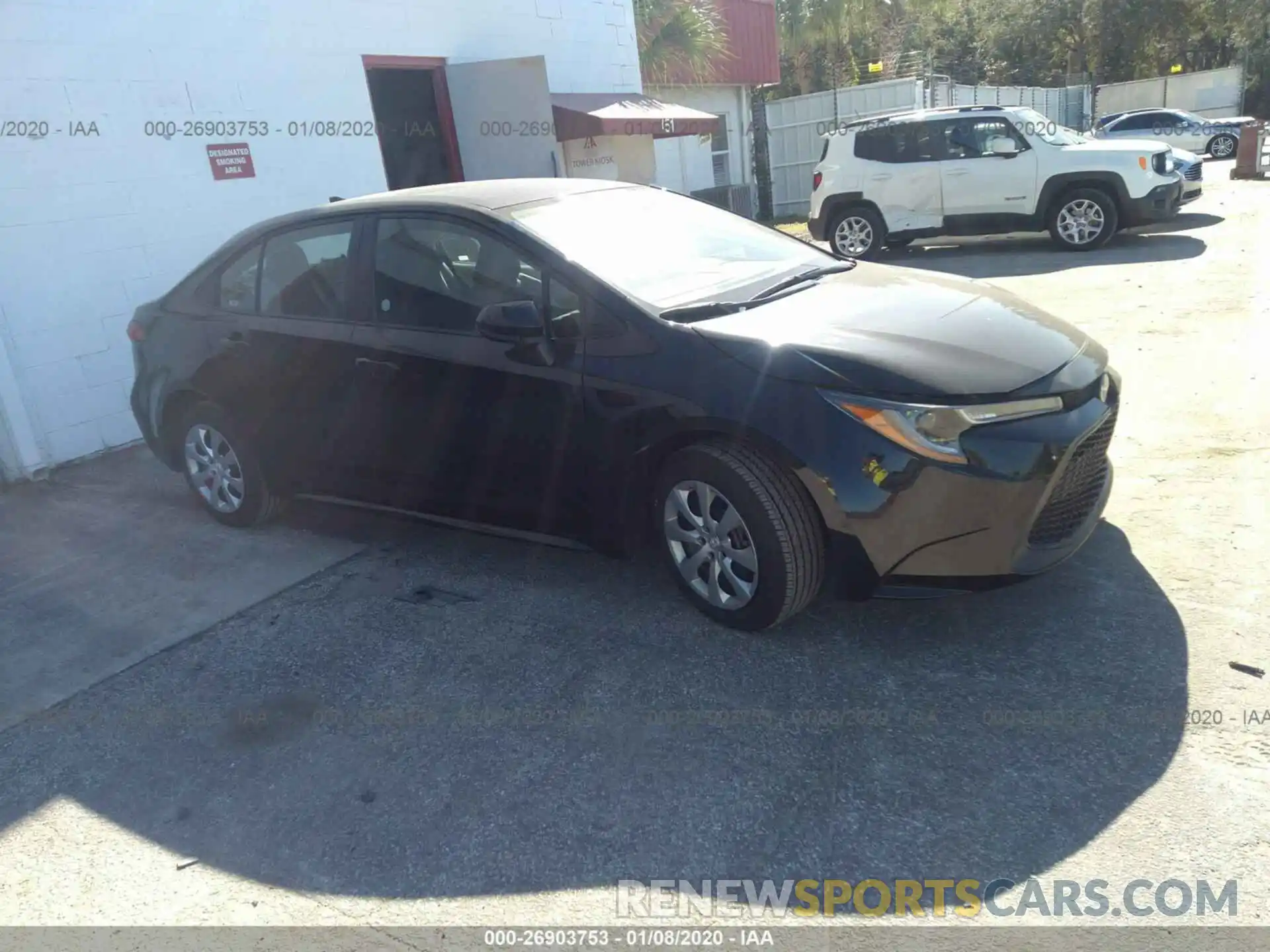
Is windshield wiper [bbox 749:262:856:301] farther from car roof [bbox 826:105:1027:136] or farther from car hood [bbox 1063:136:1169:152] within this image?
car roof [bbox 826:105:1027:136]

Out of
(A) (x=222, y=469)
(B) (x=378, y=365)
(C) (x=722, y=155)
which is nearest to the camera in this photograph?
(B) (x=378, y=365)

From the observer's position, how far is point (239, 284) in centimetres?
499

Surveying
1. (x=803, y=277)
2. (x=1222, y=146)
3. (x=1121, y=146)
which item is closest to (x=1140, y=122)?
(x=1222, y=146)

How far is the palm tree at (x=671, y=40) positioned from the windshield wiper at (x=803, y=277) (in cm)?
1301

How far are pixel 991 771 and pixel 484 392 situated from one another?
231 centimetres

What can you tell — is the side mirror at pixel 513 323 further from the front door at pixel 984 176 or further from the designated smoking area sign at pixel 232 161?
the front door at pixel 984 176

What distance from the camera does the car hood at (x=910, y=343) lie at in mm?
3211

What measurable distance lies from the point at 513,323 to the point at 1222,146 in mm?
29712

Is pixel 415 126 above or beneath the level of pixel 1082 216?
above

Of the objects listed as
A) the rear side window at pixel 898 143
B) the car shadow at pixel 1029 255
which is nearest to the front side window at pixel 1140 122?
the car shadow at pixel 1029 255

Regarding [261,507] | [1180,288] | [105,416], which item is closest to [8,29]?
[105,416]

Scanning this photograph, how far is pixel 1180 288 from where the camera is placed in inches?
345

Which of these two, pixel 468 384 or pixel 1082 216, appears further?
pixel 1082 216

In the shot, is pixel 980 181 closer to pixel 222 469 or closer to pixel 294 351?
pixel 294 351
